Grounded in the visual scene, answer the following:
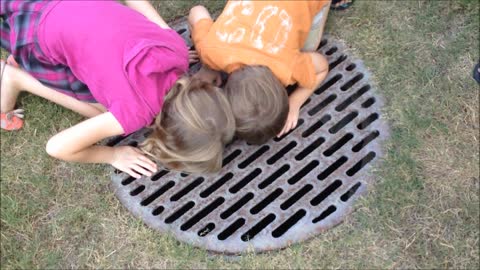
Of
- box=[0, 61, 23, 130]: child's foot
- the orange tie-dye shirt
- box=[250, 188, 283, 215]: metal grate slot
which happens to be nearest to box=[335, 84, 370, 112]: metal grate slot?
the orange tie-dye shirt

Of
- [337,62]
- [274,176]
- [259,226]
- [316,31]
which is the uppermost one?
[316,31]

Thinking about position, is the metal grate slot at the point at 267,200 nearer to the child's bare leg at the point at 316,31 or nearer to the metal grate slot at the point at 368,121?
the metal grate slot at the point at 368,121

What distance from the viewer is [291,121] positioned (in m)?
1.95

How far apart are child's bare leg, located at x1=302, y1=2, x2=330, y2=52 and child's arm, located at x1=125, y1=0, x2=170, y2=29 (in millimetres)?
590

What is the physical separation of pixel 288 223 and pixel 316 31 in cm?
81

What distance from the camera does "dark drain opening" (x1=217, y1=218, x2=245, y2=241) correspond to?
181 cm

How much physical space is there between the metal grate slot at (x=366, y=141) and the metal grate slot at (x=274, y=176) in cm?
27

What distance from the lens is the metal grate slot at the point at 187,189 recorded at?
1.88 meters

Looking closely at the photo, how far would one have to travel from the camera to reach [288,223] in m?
1.82

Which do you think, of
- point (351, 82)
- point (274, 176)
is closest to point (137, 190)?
point (274, 176)

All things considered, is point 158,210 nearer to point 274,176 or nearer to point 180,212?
point 180,212

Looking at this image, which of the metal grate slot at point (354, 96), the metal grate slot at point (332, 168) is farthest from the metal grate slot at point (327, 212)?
the metal grate slot at point (354, 96)

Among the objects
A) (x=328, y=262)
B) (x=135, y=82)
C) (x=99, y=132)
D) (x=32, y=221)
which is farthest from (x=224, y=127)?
(x=32, y=221)

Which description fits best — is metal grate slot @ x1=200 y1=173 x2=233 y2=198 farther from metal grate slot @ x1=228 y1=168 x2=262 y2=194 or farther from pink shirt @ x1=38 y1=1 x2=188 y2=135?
pink shirt @ x1=38 y1=1 x2=188 y2=135
